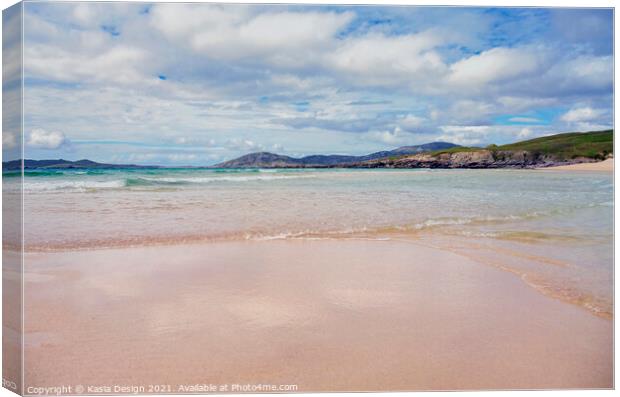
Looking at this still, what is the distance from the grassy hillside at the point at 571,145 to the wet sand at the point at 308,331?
1297 mm

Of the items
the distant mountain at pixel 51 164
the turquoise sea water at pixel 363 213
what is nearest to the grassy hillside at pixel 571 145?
the turquoise sea water at pixel 363 213

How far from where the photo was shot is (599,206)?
17.3ft

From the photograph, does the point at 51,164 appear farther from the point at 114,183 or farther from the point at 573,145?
the point at 573,145

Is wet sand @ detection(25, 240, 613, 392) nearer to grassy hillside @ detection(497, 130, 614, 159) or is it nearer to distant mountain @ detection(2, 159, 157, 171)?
distant mountain @ detection(2, 159, 157, 171)

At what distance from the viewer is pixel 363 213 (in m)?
6.57

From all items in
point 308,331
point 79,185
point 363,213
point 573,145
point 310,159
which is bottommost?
point 308,331

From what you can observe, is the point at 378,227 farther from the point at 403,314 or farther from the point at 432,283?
the point at 403,314

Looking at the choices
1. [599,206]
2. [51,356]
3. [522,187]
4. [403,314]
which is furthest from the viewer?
[522,187]

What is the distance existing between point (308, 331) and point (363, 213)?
3.90 meters

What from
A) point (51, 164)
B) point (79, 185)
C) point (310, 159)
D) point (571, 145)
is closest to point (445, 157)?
point (571, 145)

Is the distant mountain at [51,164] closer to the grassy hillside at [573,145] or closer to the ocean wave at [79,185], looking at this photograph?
the ocean wave at [79,185]

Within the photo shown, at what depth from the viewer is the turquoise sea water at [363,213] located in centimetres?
412

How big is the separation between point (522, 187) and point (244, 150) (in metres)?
6.19

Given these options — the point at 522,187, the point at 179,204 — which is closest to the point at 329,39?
the point at 179,204
